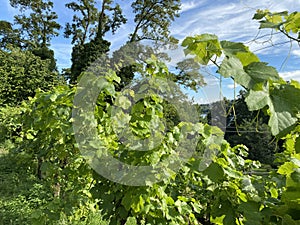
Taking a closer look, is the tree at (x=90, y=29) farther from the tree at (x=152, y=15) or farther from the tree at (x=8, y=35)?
the tree at (x=8, y=35)

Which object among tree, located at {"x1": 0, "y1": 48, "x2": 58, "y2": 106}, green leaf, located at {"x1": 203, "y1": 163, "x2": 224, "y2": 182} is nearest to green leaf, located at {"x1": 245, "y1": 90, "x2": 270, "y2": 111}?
green leaf, located at {"x1": 203, "y1": 163, "x2": 224, "y2": 182}

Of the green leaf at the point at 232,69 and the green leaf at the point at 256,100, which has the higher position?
the green leaf at the point at 232,69

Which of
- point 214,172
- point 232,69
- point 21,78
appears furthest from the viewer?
point 21,78

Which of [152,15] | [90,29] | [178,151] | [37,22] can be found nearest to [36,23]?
[37,22]

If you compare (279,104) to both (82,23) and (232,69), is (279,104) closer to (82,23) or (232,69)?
(232,69)

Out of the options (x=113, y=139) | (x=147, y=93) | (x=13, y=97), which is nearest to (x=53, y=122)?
(x=113, y=139)

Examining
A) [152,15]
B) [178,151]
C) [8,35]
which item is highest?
[8,35]

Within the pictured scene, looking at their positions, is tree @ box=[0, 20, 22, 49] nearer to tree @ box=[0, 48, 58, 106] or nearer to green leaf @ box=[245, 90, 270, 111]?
tree @ box=[0, 48, 58, 106]

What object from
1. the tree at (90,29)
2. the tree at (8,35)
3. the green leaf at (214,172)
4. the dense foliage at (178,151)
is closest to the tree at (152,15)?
the tree at (90,29)

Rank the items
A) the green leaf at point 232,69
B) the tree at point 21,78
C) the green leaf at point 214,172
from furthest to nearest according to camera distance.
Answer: the tree at point 21,78 → the green leaf at point 214,172 → the green leaf at point 232,69

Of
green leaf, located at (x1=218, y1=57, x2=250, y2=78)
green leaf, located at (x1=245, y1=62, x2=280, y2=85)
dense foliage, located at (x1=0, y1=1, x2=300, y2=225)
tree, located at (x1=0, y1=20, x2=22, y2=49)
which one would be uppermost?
tree, located at (x1=0, y1=20, x2=22, y2=49)

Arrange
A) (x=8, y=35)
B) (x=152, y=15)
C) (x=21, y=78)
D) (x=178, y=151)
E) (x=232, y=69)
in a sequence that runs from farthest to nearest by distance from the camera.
Result: (x=8, y=35), (x=152, y=15), (x=21, y=78), (x=178, y=151), (x=232, y=69)

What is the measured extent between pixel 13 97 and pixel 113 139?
9.90 metres

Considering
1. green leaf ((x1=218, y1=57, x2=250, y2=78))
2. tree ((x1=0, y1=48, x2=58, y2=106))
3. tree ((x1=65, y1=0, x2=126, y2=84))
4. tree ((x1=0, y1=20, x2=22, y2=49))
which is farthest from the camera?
tree ((x1=0, y1=20, x2=22, y2=49))
